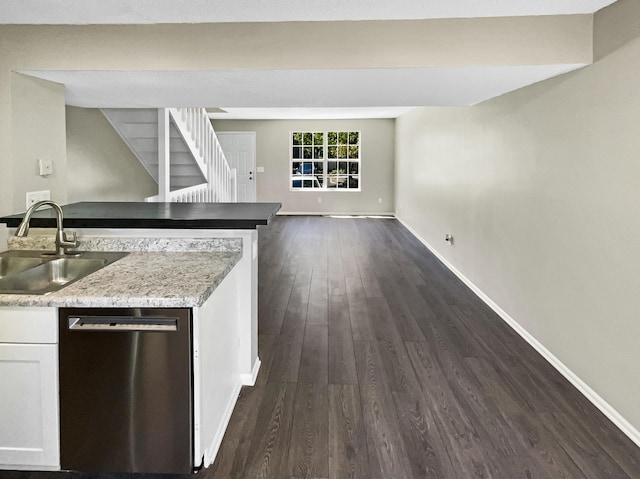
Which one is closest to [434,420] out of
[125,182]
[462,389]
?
[462,389]

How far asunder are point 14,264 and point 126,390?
3.62ft

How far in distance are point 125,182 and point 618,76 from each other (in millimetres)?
4729

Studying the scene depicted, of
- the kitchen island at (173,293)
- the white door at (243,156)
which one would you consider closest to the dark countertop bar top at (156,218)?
the kitchen island at (173,293)

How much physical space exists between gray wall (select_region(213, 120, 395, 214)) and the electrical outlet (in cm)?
859

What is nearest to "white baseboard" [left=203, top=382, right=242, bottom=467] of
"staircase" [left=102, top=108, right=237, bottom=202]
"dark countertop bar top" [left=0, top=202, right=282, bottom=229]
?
"dark countertop bar top" [left=0, top=202, right=282, bottom=229]

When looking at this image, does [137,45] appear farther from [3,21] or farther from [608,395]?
[608,395]

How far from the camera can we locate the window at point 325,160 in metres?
11.9

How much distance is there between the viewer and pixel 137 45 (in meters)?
3.10

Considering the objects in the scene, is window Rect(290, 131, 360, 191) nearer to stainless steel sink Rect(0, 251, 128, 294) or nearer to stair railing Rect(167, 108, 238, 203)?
stair railing Rect(167, 108, 238, 203)

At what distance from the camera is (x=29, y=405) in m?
2.02

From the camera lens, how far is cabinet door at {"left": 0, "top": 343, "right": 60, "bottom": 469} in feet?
6.52

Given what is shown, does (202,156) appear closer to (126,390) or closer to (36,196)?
(36,196)

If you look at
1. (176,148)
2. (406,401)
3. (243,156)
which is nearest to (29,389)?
(406,401)

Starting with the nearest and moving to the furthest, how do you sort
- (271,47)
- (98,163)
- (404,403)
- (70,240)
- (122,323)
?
(122,323)
(70,240)
(404,403)
(271,47)
(98,163)
